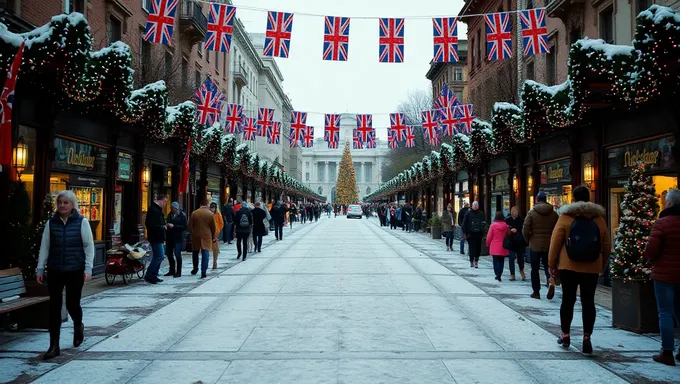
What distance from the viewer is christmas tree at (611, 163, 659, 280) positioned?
8.25m

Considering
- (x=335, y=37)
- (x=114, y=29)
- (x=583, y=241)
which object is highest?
(x=114, y=29)

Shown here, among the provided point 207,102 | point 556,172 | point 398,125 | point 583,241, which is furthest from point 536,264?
point 398,125

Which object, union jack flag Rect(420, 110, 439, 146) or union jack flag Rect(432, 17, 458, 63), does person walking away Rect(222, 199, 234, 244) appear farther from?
union jack flag Rect(432, 17, 458, 63)

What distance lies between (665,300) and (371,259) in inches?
500

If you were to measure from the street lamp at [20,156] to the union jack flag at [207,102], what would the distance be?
9081 millimetres

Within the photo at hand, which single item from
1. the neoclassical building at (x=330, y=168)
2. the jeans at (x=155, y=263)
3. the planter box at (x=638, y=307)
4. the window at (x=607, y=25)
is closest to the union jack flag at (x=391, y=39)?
the window at (x=607, y=25)

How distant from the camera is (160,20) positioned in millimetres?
16000

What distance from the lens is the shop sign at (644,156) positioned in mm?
12000

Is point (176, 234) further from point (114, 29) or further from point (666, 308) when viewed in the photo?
point (666, 308)

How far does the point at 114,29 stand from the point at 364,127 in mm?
13497

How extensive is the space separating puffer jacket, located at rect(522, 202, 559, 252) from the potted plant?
7.51 ft

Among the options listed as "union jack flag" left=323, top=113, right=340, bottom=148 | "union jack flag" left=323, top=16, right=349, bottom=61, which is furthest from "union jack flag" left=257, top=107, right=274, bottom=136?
"union jack flag" left=323, top=16, right=349, bottom=61

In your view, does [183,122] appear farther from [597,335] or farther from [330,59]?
[597,335]

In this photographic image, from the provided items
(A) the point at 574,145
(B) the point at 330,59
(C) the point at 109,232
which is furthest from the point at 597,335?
(C) the point at 109,232
